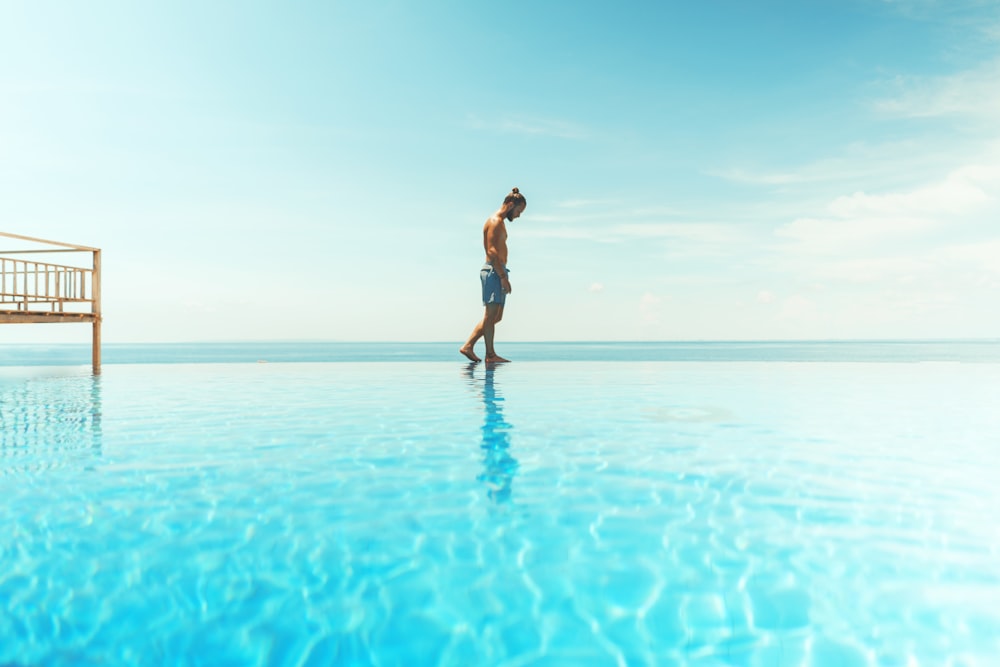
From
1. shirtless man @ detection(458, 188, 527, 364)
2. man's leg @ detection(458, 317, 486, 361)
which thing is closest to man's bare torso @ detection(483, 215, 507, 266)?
shirtless man @ detection(458, 188, 527, 364)

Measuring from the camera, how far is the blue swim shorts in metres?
11.3

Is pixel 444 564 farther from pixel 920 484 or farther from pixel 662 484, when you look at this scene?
pixel 920 484

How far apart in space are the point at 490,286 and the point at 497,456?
7367mm

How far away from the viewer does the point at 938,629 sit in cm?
204

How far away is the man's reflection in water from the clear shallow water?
1.2 inches

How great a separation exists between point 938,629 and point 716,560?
0.72 meters

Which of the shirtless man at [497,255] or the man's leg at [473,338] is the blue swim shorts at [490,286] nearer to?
A: the shirtless man at [497,255]

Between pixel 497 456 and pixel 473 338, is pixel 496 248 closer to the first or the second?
pixel 473 338

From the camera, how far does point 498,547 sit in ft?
8.43

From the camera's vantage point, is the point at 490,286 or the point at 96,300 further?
the point at 96,300

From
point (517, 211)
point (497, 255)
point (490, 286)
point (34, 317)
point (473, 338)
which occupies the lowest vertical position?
point (473, 338)

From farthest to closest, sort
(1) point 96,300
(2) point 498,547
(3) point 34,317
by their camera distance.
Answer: (1) point 96,300 → (3) point 34,317 → (2) point 498,547

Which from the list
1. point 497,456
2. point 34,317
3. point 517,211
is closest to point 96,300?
point 34,317

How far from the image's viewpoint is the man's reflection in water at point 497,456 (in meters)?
3.33
